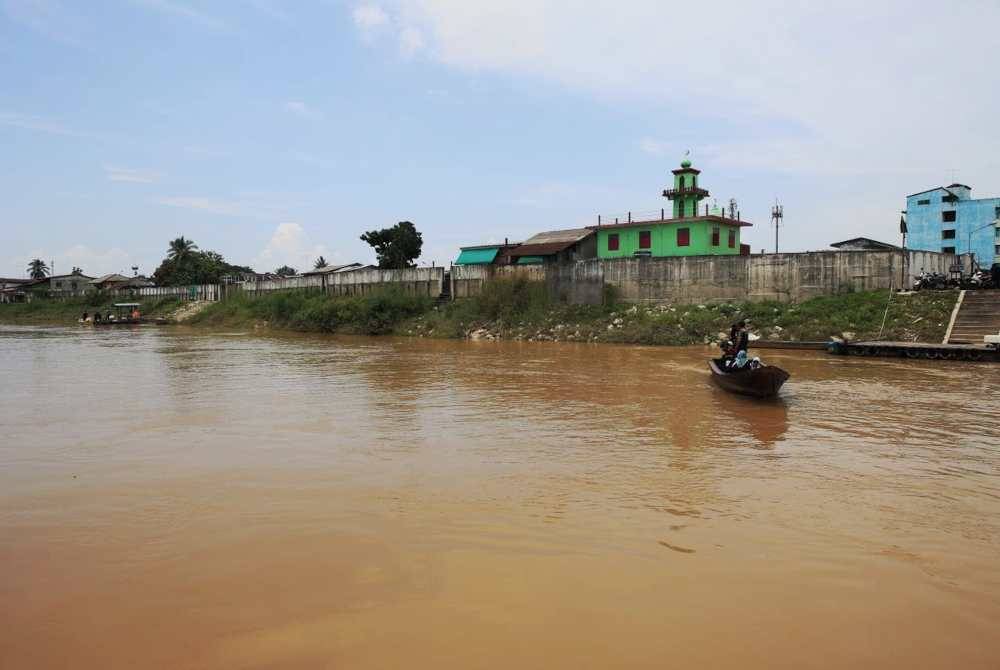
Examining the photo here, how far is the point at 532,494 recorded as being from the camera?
7.96 meters

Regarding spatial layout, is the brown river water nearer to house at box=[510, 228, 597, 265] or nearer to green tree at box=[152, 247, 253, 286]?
house at box=[510, 228, 597, 265]

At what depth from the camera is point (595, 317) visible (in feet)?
119

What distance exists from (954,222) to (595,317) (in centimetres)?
3592

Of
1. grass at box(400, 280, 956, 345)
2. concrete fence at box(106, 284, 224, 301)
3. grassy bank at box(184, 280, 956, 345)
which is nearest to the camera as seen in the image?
grass at box(400, 280, 956, 345)

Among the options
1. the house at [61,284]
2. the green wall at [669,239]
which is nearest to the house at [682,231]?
the green wall at [669,239]

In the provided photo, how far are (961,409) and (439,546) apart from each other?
12708 mm

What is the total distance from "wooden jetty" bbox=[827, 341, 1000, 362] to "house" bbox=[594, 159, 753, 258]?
1498 cm

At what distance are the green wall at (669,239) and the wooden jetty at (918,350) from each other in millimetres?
13360

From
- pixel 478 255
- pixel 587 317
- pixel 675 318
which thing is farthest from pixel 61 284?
pixel 675 318

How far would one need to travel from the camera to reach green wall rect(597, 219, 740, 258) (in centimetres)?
4003

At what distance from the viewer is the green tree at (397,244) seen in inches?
2299

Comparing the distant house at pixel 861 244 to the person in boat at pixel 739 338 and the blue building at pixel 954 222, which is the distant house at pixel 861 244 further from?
the person in boat at pixel 739 338

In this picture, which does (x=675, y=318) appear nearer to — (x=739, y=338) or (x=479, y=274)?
(x=479, y=274)

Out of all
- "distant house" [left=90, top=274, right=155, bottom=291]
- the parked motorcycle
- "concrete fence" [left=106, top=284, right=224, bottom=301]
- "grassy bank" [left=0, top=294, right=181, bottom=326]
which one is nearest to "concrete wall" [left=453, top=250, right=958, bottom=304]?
the parked motorcycle
